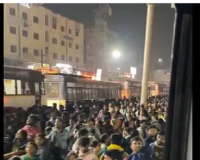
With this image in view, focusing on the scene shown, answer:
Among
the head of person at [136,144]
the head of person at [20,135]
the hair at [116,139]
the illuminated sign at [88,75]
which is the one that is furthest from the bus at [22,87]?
the head of person at [136,144]

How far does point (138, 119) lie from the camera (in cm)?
169

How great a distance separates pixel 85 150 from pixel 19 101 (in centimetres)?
50

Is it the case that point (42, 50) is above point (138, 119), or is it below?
above

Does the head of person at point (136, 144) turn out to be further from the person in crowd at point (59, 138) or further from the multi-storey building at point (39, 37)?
the multi-storey building at point (39, 37)

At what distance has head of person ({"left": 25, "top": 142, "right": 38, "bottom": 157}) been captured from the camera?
1422mm

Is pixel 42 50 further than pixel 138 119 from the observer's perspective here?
No

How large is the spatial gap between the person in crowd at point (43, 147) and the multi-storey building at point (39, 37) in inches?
16.7

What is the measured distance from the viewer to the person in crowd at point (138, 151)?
64.8 inches
